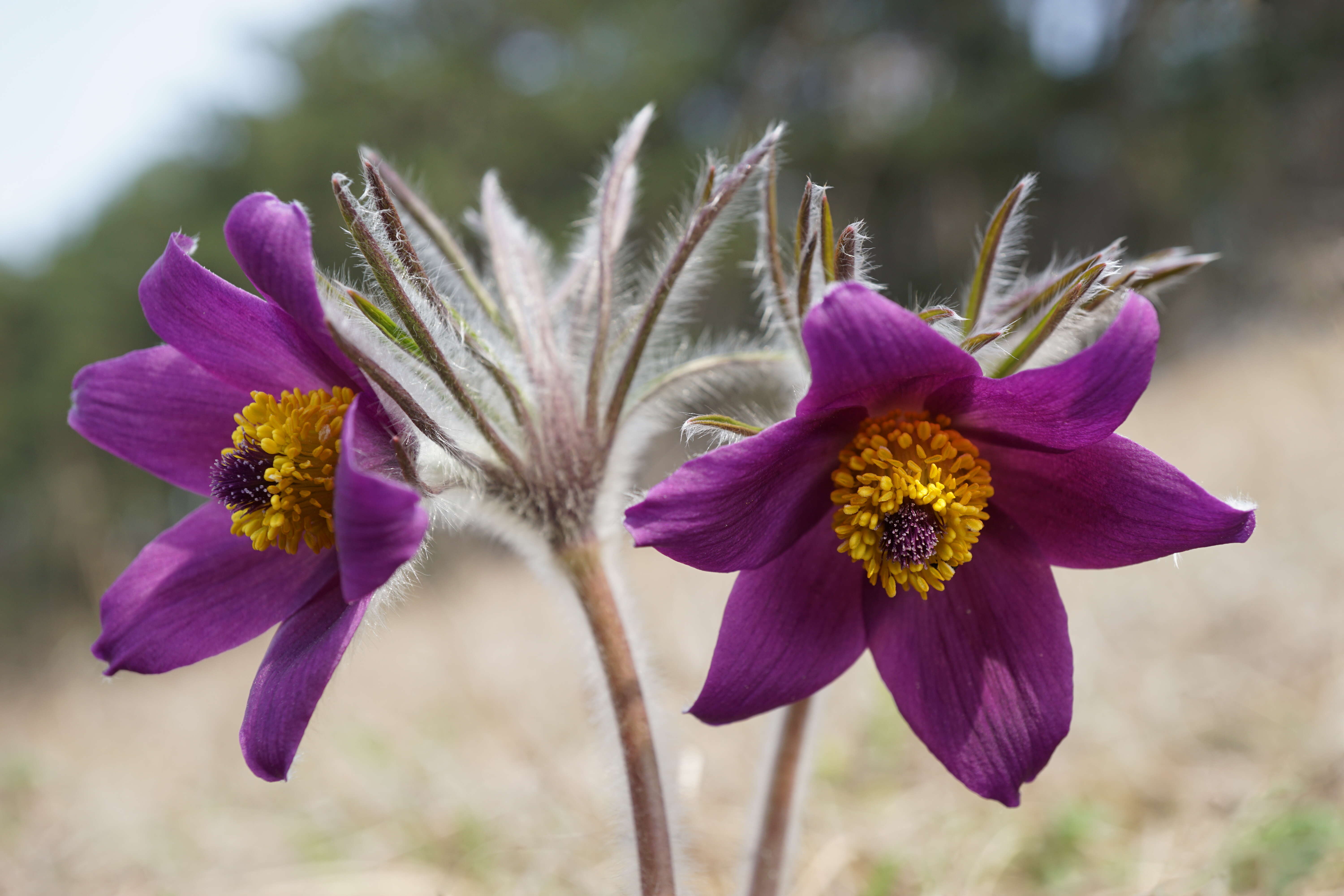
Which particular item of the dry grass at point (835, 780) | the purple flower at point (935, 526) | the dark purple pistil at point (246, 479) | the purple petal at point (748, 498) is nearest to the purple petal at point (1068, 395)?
the purple flower at point (935, 526)

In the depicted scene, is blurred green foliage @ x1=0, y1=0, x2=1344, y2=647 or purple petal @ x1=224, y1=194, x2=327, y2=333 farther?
blurred green foliage @ x1=0, y1=0, x2=1344, y2=647

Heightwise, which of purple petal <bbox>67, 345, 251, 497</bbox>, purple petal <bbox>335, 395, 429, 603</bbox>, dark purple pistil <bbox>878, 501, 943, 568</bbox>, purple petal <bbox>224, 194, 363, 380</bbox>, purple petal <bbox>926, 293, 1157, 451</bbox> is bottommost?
dark purple pistil <bbox>878, 501, 943, 568</bbox>

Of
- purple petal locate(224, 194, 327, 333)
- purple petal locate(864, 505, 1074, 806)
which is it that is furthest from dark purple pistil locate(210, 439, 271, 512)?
purple petal locate(864, 505, 1074, 806)

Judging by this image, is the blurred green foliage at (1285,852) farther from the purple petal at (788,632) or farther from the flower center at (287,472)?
the flower center at (287,472)

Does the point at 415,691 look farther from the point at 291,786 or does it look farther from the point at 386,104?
the point at 386,104

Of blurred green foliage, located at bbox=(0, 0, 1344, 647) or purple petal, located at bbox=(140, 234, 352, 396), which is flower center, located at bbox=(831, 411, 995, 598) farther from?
blurred green foliage, located at bbox=(0, 0, 1344, 647)

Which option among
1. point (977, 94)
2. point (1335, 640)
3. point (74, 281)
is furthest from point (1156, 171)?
point (74, 281)
